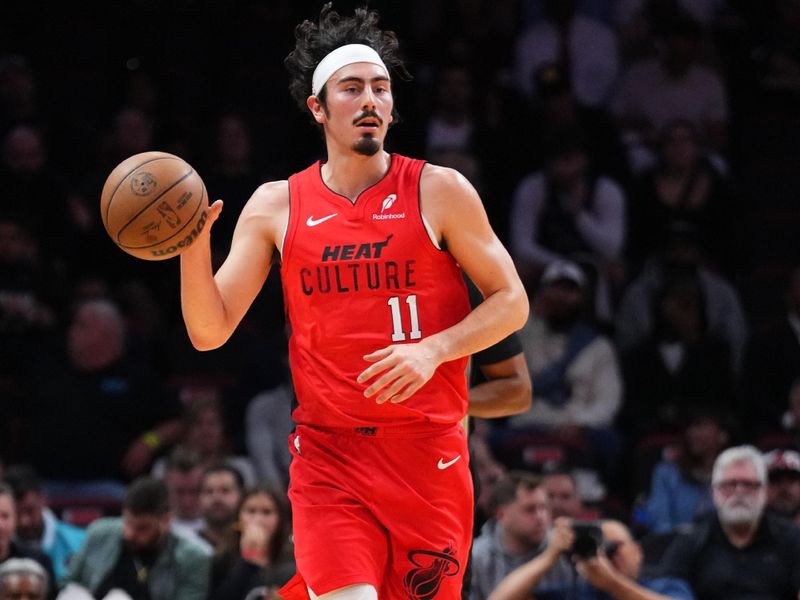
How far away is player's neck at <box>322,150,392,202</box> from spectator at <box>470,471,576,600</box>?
3472 millimetres

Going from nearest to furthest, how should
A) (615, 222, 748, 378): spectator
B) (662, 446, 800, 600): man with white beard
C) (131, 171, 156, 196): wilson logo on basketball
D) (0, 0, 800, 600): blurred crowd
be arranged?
(131, 171, 156, 196): wilson logo on basketball → (662, 446, 800, 600): man with white beard → (0, 0, 800, 600): blurred crowd → (615, 222, 748, 378): spectator

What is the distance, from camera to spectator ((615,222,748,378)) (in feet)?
34.9

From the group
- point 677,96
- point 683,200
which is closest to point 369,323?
point 683,200

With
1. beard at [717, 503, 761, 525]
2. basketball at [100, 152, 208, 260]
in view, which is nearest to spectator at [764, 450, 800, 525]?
beard at [717, 503, 761, 525]

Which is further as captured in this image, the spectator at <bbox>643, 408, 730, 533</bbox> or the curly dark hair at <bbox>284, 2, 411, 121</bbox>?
the spectator at <bbox>643, 408, 730, 533</bbox>

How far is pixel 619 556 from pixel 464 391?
9.93ft

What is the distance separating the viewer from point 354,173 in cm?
522

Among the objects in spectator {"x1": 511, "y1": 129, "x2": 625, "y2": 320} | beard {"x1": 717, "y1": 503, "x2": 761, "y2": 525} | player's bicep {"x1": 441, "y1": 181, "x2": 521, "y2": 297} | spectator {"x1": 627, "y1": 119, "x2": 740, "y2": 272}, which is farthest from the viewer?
spectator {"x1": 627, "y1": 119, "x2": 740, "y2": 272}

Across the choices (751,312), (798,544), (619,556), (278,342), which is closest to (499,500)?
(619,556)

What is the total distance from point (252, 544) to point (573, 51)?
557 cm

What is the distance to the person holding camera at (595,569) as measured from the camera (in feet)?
25.0

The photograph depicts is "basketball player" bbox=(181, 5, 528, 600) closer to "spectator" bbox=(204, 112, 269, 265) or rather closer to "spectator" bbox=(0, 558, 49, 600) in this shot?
"spectator" bbox=(0, 558, 49, 600)

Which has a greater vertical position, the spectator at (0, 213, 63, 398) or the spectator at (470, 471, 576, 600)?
the spectator at (0, 213, 63, 398)

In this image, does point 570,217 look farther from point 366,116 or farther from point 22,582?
point 366,116
